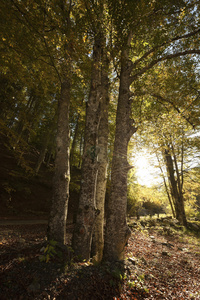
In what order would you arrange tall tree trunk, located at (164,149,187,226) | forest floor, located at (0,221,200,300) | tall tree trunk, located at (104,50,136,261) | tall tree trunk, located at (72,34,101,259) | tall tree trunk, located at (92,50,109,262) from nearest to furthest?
forest floor, located at (0,221,200,300) → tall tree trunk, located at (72,34,101,259) → tall tree trunk, located at (104,50,136,261) → tall tree trunk, located at (92,50,109,262) → tall tree trunk, located at (164,149,187,226)

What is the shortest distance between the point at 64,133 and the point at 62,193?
Answer: 202cm

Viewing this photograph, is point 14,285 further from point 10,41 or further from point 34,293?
point 10,41

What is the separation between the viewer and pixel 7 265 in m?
2.62

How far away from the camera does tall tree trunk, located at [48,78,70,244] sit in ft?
13.3

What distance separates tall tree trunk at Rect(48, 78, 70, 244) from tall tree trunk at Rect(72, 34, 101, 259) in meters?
0.66

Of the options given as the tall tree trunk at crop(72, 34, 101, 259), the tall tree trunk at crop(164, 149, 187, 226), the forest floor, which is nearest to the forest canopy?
the tall tree trunk at crop(72, 34, 101, 259)

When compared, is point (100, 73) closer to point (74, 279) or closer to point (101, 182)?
point (101, 182)

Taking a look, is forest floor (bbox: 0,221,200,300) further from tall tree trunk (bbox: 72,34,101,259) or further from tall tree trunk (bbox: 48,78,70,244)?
tall tree trunk (bbox: 48,78,70,244)

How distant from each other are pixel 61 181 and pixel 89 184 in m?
1.06

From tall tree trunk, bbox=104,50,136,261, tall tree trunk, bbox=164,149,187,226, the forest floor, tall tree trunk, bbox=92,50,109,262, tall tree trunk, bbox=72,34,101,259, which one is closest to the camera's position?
the forest floor

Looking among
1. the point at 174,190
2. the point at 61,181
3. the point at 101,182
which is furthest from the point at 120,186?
the point at 174,190

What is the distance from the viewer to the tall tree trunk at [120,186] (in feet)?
13.2

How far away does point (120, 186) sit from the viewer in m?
4.43

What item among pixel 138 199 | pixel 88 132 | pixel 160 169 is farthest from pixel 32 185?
pixel 160 169
